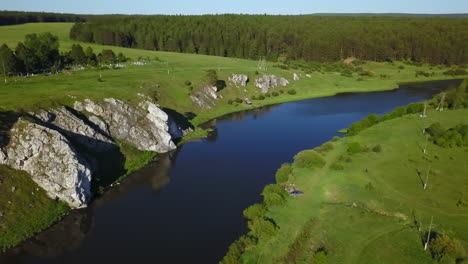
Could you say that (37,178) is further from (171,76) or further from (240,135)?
(171,76)

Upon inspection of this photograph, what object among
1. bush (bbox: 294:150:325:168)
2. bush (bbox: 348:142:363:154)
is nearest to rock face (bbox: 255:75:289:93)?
bush (bbox: 348:142:363:154)

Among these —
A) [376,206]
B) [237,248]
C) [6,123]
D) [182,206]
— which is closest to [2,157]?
[6,123]

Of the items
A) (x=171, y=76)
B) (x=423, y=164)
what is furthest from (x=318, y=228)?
(x=171, y=76)

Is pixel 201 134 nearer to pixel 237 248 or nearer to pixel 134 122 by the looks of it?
pixel 134 122

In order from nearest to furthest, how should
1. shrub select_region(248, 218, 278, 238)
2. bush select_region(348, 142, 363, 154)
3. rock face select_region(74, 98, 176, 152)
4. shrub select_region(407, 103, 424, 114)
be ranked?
shrub select_region(248, 218, 278, 238), bush select_region(348, 142, 363, 154), rock face select_region(74, 98, 176, 152), shrub select_region(407, 103, 424, 114)

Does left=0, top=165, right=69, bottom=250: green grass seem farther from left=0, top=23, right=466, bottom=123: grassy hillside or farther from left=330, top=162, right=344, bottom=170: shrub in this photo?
left=330, top=162, right=344, bottom=170: shrub

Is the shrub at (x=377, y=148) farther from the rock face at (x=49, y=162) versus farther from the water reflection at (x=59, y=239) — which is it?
the rock face at (x=49, y=162)

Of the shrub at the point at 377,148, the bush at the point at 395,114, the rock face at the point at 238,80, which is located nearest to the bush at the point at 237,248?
the shrub at the point at 377,148
